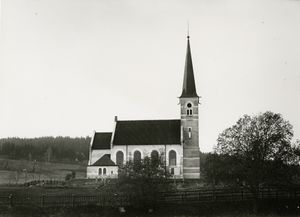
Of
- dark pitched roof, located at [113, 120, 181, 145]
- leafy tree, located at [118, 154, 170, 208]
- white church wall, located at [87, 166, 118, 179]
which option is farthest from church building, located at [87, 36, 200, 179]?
leafy tree, located at [118, 154, 170, 208]

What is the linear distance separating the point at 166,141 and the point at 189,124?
15.9ft

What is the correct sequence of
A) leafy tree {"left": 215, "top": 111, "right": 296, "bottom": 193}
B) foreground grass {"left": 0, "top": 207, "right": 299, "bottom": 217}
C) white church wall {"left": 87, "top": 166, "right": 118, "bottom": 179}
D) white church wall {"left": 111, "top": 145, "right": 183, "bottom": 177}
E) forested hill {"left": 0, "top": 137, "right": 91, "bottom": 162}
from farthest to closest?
1. forested hill {"left": 0, "top": 137, "right": 91, "bottom": 162}
2. white church wall {"left": 111, "top": 145, "right": 183, "bottom": 177}
3. white church wall {"left": 87, "top": 166, "right": 118, "bottom": 179}
4. leafy tree {"left": 215, "top": 111, "right": 296, "bottom": 193}
5. foreground grass {"left": 0, "top": 207, "right": 299, "bottom": 217}

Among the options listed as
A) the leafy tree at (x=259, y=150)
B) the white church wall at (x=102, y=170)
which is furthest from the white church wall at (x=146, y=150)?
the leafy tree at (x=259, y=150)

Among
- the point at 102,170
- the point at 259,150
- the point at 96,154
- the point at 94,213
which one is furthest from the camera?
the point at 96,154

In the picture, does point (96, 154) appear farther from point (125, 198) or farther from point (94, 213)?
point (94, 213)

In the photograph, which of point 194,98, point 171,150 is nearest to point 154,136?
point 171,150

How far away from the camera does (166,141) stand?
64750mm

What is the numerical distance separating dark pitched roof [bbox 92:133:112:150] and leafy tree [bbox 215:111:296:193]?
33.4 metres

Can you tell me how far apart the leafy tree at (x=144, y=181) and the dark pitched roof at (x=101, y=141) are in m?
31.4

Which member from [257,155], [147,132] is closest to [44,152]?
[147,132]

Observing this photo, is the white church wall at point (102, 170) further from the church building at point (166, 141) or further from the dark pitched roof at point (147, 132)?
the dark pitched roof at point (147, 132)

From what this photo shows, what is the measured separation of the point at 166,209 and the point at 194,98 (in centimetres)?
3506

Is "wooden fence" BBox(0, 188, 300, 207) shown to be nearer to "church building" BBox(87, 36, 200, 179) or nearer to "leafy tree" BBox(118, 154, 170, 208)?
"leafy tree" BBox(118, 154, 170, 208)

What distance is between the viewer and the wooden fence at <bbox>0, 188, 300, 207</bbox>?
108 feet
